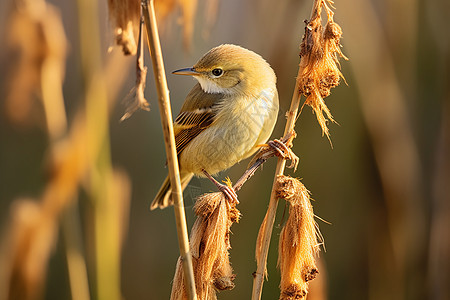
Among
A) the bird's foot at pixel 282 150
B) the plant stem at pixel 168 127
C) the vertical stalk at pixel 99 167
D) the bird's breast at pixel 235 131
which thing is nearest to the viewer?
the plant stem at pixel 168 127

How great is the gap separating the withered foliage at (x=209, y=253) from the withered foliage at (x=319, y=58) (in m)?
0.35

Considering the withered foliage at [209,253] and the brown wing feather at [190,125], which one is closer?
the withered foliage at [209,253]

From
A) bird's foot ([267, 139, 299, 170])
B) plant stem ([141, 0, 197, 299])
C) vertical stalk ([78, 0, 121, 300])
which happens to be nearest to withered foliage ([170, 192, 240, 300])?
plant stem ([141, 0, 197, 299])

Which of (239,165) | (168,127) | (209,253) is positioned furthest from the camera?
(239,165)

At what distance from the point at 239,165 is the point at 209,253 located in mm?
1385

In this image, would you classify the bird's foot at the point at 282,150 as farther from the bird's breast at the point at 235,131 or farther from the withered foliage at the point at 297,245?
the bird's breast at the point at 235,131

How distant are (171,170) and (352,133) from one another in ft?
5.14

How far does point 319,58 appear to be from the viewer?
1318mm

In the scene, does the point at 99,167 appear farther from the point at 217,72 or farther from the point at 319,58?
the point at 319,58

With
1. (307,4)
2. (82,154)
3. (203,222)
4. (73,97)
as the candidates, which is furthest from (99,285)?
(73,97)

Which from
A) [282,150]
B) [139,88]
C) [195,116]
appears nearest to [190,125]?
[195,116]

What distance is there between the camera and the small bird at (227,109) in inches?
76.4

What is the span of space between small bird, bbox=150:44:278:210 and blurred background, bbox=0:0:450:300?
14 centimetres

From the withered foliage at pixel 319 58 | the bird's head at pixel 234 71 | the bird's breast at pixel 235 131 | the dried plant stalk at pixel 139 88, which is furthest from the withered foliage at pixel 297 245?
the bird's head at pixel 234 71
